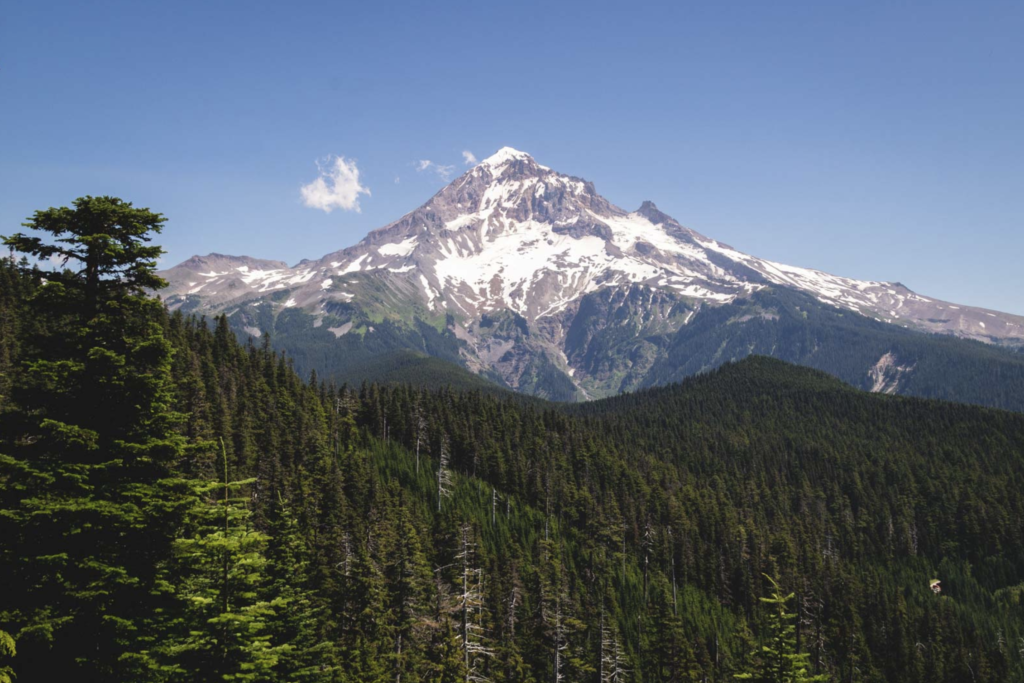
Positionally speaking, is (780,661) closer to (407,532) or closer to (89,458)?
(89,458)

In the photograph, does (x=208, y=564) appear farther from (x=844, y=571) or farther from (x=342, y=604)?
(x=844, y=571)

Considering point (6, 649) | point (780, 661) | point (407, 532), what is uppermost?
point (6, 649)

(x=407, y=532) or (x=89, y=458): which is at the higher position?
(x=89, y=458)

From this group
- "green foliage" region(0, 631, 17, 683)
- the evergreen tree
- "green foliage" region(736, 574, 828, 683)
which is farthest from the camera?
"green foliage" region(736, 574, 828, 683)

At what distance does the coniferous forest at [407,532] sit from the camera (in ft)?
56.3

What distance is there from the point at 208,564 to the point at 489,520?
346ft

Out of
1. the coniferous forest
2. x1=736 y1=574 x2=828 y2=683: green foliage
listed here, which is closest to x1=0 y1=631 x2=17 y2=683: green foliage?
the coniferous forest

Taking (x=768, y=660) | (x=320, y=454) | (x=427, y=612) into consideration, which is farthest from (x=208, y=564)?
(x=320, y=454)

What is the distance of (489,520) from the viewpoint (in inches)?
4710

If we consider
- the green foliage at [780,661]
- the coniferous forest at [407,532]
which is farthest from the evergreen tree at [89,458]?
the green foliage at [780,661]

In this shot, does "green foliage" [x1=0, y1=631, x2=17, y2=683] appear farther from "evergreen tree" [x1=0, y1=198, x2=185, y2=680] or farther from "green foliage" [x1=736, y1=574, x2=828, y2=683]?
"green foliage" [x1=736, y1=574, x2=828, y2=683]

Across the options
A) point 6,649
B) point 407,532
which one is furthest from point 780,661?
point 407,532

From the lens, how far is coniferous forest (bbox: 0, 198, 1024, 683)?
1717 cm

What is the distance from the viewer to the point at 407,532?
7681 centimetres
